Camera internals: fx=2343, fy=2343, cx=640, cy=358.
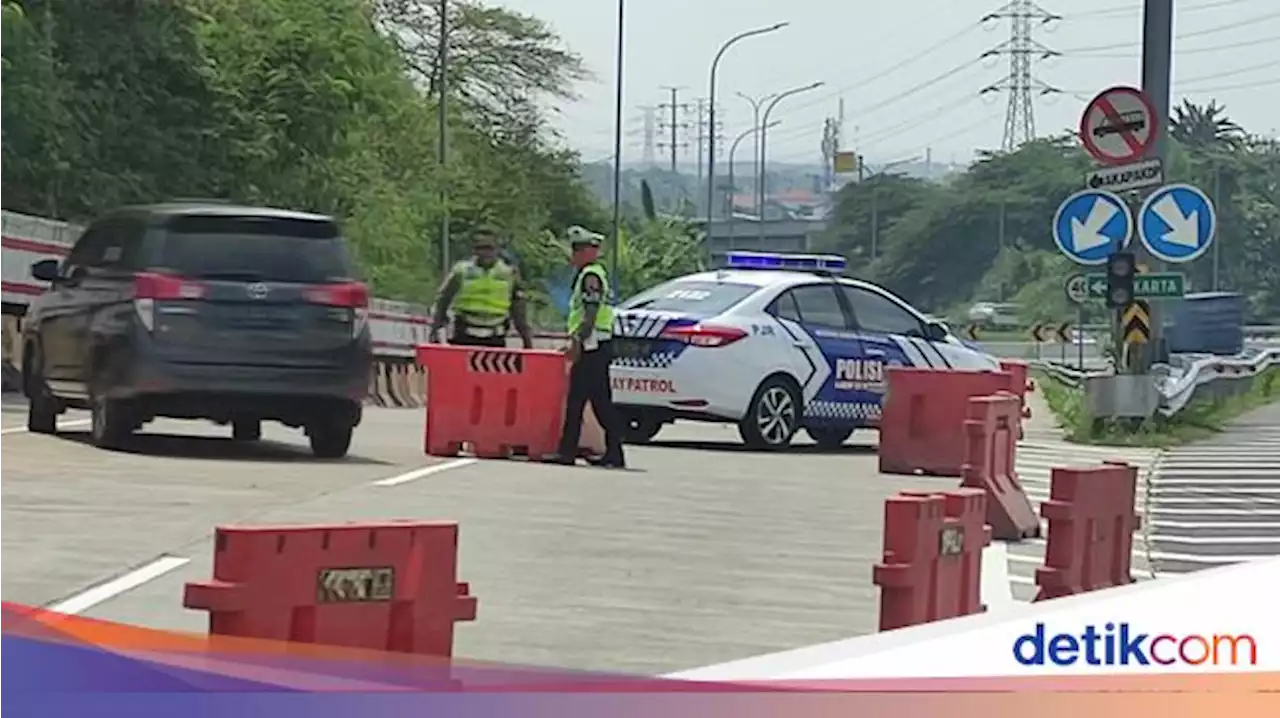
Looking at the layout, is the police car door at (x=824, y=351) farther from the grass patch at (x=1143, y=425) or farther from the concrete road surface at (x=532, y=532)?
the grass patch at (x=1143, y=425)

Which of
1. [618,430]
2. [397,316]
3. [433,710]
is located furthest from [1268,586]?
[397,316]

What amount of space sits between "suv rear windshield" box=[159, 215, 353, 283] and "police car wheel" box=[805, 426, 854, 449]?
20.5 feet

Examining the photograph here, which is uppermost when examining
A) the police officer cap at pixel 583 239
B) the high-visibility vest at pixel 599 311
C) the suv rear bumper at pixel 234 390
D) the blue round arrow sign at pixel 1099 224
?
the blue round arrow sign at pixel 1099 224

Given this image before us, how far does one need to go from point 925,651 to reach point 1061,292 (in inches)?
244

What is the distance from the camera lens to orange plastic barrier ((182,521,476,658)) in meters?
4.77

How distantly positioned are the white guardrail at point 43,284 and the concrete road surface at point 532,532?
1316 millimetres

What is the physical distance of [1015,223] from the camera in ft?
25.7

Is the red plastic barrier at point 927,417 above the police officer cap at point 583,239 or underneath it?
underneath

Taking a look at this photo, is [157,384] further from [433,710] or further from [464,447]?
[433,710]

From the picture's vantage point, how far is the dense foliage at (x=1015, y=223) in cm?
772

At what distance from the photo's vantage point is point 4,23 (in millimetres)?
17984

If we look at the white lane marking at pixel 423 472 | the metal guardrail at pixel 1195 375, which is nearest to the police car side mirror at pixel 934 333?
the metal guardrail at pixel 1195 375

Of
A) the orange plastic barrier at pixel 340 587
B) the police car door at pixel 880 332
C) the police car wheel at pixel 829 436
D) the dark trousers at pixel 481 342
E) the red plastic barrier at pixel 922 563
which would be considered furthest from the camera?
the police car wheel at pixel 829 436

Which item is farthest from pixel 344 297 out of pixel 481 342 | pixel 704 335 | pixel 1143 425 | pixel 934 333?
pixel 1143 425
